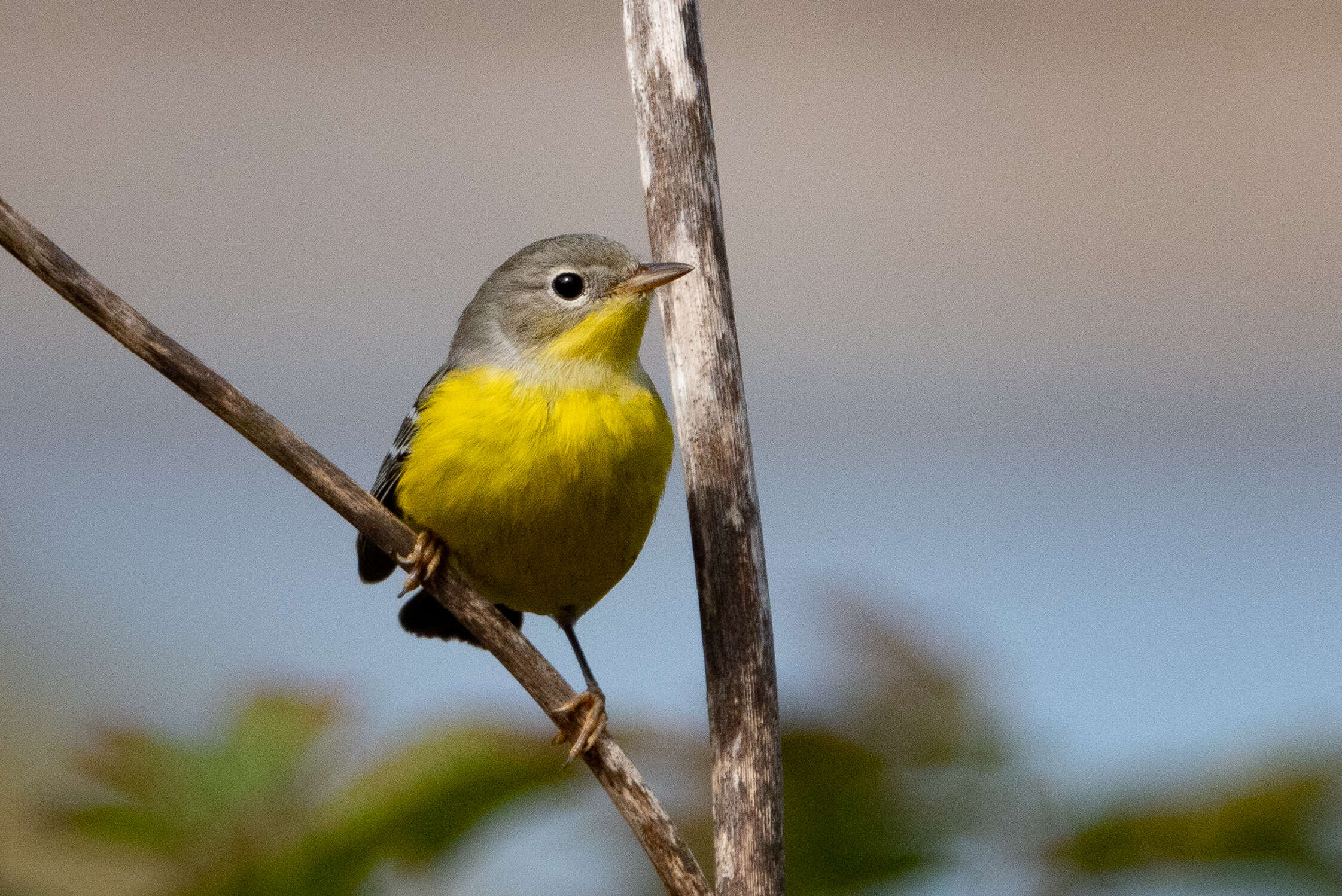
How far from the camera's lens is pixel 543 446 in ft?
5.12

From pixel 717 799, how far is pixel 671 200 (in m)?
0.60

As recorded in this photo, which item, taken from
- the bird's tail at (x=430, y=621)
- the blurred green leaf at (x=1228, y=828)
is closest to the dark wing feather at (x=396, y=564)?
the bird's tail at (x=430, y=621)

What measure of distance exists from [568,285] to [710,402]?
62cm

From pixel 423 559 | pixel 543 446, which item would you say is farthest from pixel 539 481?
pixel 423 559

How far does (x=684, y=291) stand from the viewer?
1.28 metres

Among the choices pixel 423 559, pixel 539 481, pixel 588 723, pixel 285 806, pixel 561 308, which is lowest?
pixel 285 806

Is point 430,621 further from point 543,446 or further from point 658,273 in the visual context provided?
point 658,273

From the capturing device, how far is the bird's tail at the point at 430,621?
1.94 metres

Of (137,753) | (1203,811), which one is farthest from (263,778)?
(1203,811)

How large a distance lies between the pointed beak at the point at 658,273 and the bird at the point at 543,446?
0.03 feet

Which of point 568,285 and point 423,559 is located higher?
point 568,285

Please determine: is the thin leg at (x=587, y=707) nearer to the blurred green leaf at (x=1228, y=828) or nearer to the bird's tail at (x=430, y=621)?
the bird's tail at (x=430, y=621)

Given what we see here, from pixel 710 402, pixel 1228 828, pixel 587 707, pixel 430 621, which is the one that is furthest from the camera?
pixel 430 621

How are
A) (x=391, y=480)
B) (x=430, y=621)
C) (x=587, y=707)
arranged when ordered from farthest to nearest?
(x=430, y=621) → (x=391, y=480) → (x=587, y=707)
